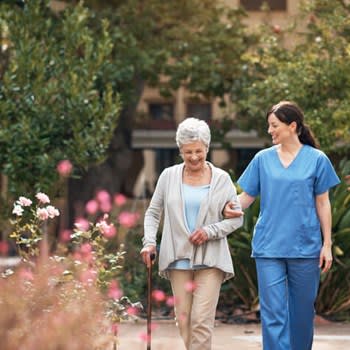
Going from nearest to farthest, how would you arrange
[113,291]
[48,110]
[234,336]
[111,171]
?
1. [113,291]
2. [234,336]
3. [48,110]
4. [111,171]

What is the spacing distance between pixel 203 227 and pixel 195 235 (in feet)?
0.28

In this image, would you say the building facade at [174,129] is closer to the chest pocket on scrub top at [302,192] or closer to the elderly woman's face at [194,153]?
the chest pocket on scrub top at [302,192]

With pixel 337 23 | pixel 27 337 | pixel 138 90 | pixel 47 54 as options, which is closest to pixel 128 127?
pixel 138 90

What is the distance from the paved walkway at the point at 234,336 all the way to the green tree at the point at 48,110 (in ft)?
20.7

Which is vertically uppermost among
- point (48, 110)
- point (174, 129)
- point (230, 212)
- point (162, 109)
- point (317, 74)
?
point (162, 109)

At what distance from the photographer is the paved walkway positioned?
11880 millimetres

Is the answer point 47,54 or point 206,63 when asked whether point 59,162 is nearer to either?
point 47,54

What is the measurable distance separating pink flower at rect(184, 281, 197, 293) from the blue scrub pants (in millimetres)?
473

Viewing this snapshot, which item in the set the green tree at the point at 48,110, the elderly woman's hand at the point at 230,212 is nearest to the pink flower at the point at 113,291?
the elderly woman's hand at the point at 230,212

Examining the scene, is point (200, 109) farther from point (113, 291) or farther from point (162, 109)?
point (113, 291)

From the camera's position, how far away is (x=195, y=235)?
890 centimetres

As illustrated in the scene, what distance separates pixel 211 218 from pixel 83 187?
883 inches

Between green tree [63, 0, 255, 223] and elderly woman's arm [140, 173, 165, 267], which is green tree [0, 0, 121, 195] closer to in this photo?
green tree [63, 0, 255, 223]

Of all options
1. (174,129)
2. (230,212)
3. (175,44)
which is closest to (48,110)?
(175,44)
